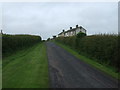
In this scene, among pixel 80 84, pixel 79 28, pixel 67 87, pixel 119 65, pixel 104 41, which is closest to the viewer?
pixel 67 87

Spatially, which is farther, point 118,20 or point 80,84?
point 118,20

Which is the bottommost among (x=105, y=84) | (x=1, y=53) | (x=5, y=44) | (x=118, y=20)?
(x=105, y=84)

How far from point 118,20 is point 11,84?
35.9 ft

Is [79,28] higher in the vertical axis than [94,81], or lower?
higher

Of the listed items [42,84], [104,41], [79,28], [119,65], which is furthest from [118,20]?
[79,28]

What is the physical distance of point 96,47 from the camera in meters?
14.0

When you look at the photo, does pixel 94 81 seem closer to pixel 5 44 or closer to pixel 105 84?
pixel 105 84

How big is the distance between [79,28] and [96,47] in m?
54.4

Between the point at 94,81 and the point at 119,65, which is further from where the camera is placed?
the point at 119,65

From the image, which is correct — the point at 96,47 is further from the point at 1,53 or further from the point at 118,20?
the point at 1,53

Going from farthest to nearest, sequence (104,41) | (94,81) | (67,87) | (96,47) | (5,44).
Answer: (5,44) < (96,47) < (104,41) < (94,81) < (67,87)

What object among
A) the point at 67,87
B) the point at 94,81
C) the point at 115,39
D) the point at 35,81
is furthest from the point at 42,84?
the point at 115,39

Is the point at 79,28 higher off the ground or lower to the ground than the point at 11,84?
higher

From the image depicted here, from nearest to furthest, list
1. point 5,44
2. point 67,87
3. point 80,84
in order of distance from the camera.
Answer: point 67,87
point 80,84
point 5,44
